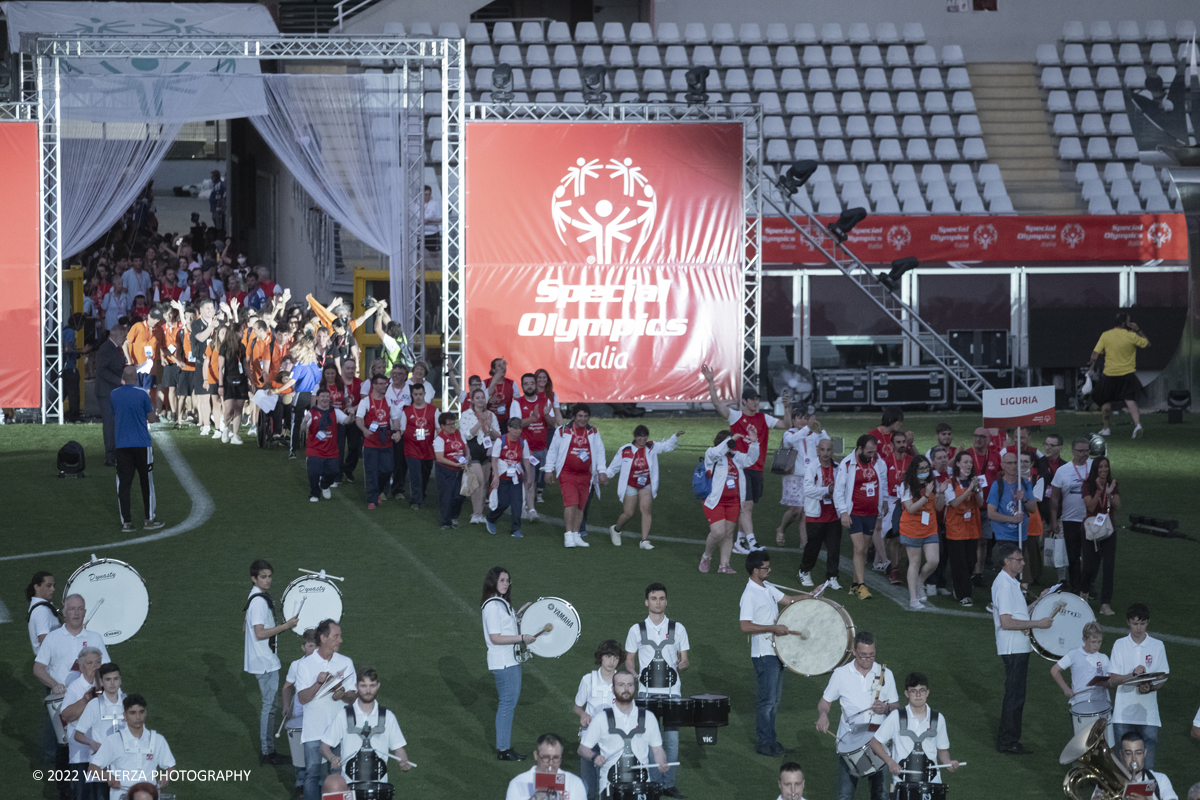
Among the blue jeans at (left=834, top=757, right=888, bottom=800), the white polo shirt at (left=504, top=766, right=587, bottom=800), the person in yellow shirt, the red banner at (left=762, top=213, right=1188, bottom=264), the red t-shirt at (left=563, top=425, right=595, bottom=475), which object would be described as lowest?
the blue jeans at (left=834, top=757, right=888, bottom=800)

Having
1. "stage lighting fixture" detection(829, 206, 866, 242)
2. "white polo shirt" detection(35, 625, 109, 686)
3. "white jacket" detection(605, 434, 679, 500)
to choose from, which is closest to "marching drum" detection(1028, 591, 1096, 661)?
"white jacket" detection(605, 434, 679, 500)

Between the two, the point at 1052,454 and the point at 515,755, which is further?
the point at 1052,454

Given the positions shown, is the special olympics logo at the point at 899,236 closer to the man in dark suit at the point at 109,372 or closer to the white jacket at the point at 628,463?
the white jacket at the point at 628,463

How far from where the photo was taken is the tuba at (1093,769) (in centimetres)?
901

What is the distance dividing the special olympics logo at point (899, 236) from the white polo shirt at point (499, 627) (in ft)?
62.4

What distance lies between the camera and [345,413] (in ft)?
59.9

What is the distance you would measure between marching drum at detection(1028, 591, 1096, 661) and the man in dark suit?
36.3 feet

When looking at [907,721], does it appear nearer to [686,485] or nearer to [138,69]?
[686,485]

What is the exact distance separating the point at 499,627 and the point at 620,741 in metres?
1.59

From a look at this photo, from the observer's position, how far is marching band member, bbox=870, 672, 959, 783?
899 cm

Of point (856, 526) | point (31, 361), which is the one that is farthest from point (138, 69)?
point (856, 526)

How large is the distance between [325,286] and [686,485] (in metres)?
11.5

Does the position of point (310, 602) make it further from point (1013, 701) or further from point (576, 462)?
point (576, 462)

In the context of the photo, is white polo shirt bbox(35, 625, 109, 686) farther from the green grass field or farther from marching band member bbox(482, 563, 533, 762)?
marching band member bbox(482, 563, 533, 762)
